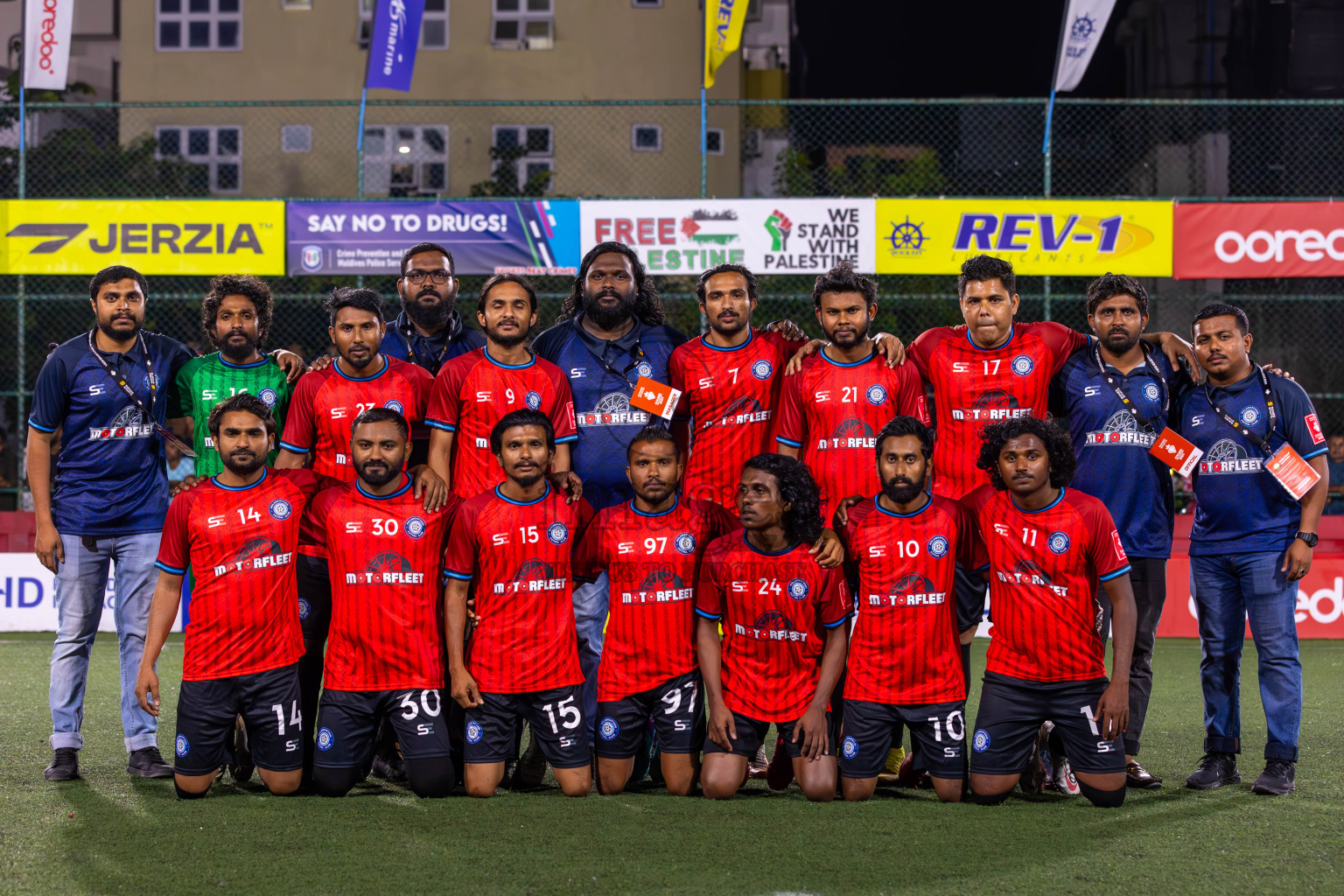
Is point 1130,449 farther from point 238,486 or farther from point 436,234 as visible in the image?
point 436,234

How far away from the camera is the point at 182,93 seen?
Answer: 85.6 ft

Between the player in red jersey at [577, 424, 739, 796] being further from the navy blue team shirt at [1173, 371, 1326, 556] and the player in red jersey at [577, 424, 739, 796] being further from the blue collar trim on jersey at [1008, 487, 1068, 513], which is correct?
the navy blue team shirt at [1173, 371, 1326, 556]

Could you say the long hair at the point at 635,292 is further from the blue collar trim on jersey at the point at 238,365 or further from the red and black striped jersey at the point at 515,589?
the blue collar trim on jersey at the point at 238,365

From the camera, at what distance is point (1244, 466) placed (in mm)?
5598

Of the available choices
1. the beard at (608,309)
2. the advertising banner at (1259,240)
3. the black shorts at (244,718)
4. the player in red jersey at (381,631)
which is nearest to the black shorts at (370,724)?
the player in red jersey at (381,631)

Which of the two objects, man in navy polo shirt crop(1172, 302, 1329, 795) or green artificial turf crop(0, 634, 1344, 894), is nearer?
green artificial turf crop(0, 634, 1344, 894)

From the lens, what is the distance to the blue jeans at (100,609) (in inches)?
224

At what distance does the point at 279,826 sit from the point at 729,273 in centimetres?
304

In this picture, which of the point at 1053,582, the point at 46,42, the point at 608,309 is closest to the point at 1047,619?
the point at 1053,582

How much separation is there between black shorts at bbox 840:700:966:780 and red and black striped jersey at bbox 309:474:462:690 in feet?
5.76

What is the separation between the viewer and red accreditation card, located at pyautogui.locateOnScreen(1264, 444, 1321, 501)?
17.8ft

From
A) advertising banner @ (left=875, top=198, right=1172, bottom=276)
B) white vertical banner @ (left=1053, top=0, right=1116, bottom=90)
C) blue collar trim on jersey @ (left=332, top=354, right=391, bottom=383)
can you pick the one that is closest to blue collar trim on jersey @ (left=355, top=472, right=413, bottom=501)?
blue collar trim on jersey @ (left=332, top=354, right=391, bottom=383)

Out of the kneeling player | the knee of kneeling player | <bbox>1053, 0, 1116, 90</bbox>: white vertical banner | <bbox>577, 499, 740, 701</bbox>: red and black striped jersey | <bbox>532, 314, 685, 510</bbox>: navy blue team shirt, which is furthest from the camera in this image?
<bbox>1053, 0, 1116, 90</bbox>: white vertical banner

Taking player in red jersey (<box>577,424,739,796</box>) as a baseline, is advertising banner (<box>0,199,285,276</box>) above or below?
above
